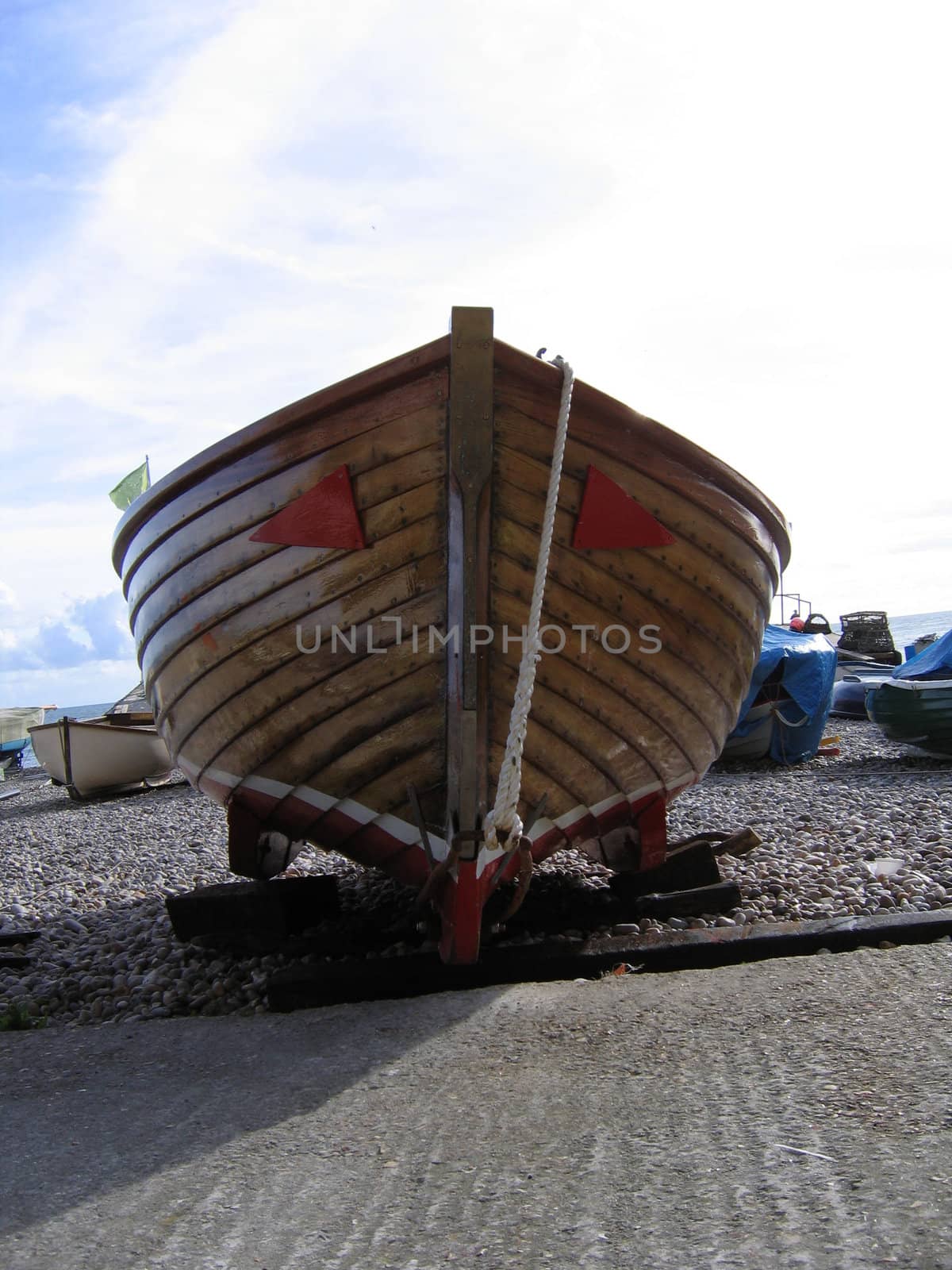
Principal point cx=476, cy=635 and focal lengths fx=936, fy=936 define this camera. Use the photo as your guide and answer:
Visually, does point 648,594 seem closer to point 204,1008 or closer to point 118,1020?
point 204,1008

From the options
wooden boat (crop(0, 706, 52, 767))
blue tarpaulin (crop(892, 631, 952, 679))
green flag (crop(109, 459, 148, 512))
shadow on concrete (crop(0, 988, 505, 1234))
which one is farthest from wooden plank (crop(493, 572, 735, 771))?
wooden boat (crop(0, 706, 52, 767))

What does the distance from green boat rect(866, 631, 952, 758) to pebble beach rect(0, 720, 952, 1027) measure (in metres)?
0.62

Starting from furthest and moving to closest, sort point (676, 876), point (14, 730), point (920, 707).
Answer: point (14, 730), point (920, 707), point (676, 876)

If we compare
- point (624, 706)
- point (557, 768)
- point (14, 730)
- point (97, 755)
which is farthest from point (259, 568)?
point (14, 730)

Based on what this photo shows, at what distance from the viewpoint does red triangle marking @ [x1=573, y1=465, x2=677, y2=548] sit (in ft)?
9.75

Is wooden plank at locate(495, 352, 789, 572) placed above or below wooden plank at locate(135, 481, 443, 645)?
above

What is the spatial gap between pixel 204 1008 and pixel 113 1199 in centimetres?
160

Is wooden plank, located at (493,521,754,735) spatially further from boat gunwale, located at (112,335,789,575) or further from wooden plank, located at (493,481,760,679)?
boat gunwale, located at (112,335,789,575)

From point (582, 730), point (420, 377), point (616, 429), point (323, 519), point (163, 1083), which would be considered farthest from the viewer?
point (582, 730)

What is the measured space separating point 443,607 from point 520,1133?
5.10ft

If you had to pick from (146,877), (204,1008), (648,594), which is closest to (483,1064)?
(204,1008)

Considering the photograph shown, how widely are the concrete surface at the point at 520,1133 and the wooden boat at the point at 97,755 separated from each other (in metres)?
10.2

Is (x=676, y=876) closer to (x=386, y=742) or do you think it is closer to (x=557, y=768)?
(x=557, y=768)

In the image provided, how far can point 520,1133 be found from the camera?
1.91 m
